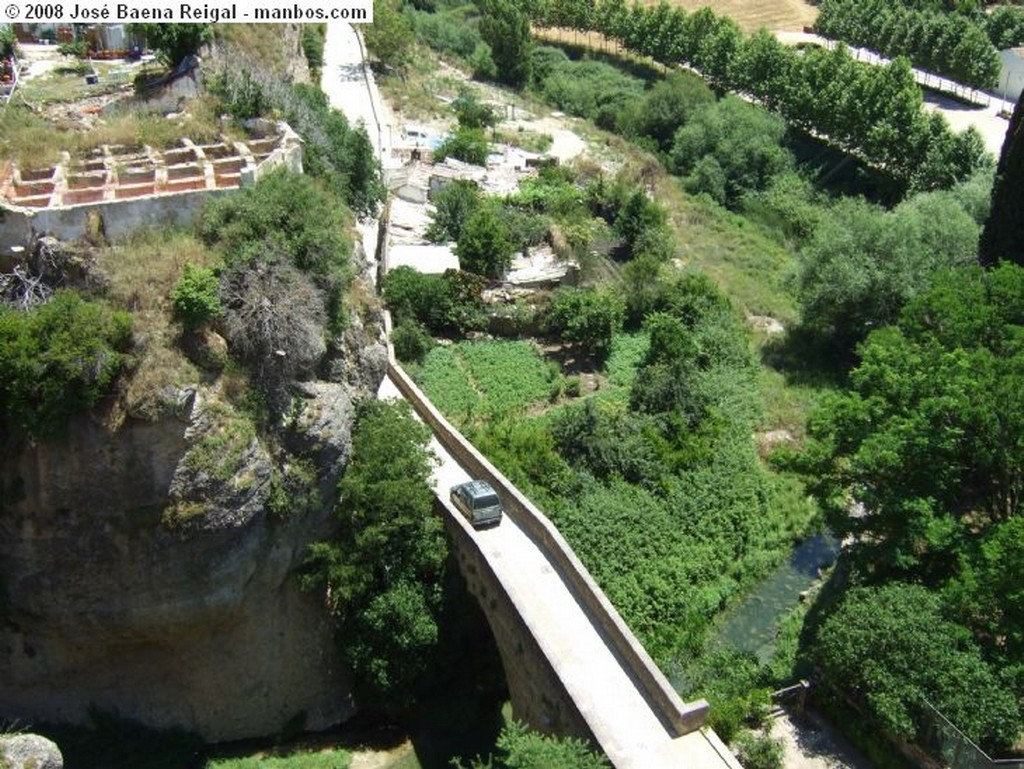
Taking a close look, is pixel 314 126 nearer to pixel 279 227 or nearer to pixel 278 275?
pixel 279 227

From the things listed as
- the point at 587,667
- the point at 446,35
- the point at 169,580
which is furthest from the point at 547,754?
the point at 446,35

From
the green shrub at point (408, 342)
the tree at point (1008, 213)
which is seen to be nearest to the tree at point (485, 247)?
the green shrub at point (408, 342)

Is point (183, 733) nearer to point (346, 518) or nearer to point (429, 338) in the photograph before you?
point (346, 518)

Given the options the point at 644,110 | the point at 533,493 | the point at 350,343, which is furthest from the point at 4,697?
the point at 644,110

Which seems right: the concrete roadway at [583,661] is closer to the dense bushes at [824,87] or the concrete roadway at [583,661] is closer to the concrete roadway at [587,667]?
the concrete roadway at [587,667]

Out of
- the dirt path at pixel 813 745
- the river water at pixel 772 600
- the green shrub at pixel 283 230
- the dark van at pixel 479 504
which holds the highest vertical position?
the green shrub at pixel 283 230

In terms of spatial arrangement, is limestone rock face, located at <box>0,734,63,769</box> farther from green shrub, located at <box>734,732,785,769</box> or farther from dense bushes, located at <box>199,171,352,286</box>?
green shrub, located at <box>734,732,785,769</box>
